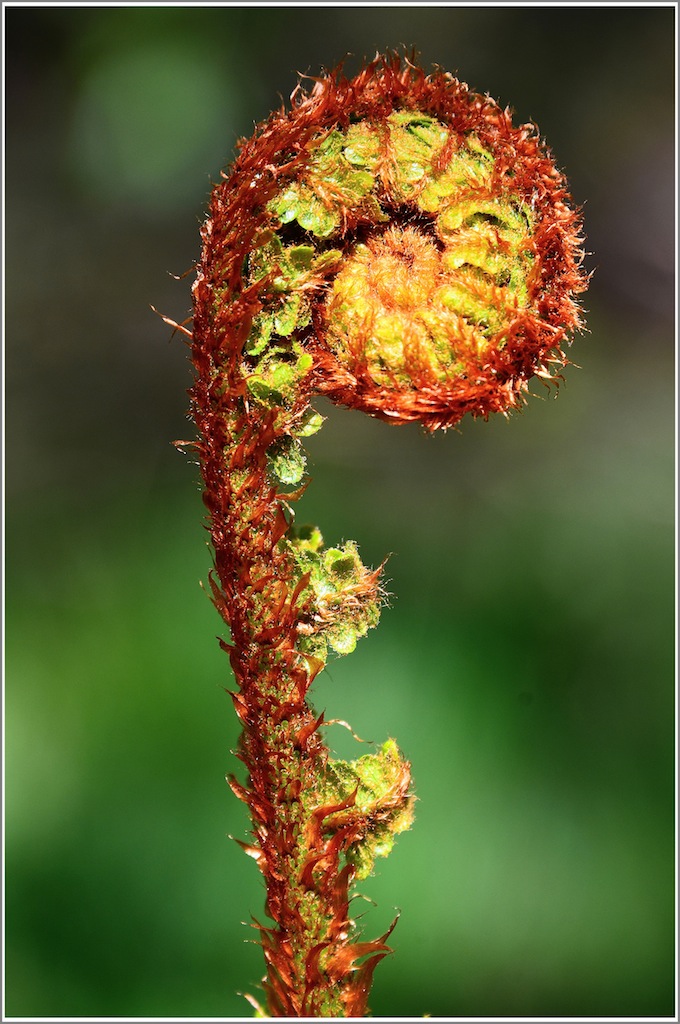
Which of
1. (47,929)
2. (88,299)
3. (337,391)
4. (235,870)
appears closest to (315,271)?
(337,391)

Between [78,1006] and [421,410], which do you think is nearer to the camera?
[421,410]

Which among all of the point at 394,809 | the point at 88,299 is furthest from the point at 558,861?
the point at 88,299

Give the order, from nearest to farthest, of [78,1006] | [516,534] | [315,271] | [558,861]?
[315,271], [78,1006], [558,861], [516,534]

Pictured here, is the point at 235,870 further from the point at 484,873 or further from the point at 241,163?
the point at 241,163

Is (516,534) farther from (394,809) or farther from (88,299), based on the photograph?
(394,809)

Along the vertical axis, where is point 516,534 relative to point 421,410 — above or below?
above

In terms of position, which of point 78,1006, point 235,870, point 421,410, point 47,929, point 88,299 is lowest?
point 78,1006

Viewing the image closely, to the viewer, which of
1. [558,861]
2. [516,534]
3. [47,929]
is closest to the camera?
[47,929]
